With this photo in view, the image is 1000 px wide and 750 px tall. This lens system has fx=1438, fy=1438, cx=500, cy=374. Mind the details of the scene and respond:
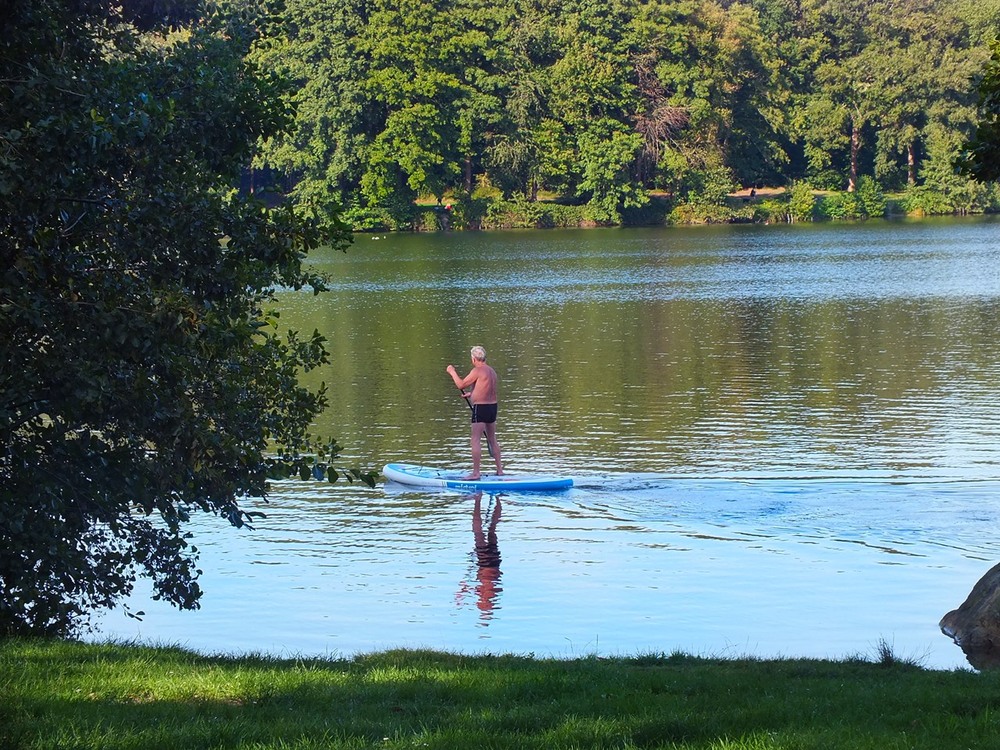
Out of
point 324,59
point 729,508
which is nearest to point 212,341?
point 729,508

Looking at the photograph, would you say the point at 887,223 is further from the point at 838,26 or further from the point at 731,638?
the point at 731,638

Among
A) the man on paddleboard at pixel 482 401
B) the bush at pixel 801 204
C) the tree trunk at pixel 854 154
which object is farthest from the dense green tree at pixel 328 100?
the man on paddleboard at pixel 482 401

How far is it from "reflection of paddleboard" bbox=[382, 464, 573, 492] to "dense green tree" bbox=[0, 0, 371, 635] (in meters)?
7.74

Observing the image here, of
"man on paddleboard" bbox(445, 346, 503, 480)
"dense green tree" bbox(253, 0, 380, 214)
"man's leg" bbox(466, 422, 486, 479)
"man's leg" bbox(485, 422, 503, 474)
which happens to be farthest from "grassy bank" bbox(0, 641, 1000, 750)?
"dense green tree" bbox(253, 0, 380, 214)

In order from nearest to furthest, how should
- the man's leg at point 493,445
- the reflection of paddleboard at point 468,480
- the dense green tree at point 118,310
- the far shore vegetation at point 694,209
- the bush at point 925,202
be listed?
the dense green tree at point 118,310, the reflection of paddleboard at point 468,480, the man's leg at point 493,445, the far shore vegetation at point 694,209, the bush at point 925,202

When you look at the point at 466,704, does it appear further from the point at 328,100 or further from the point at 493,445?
the point at 328,100

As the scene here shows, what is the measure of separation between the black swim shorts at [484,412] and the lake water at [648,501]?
1.23 metres

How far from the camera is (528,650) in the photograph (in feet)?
41.3

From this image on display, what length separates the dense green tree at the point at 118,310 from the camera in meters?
9.45

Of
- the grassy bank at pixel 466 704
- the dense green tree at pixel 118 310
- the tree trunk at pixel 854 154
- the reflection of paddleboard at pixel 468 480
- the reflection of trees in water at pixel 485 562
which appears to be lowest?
the reflection of trees in water at pixel 485 562

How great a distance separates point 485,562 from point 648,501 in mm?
3460

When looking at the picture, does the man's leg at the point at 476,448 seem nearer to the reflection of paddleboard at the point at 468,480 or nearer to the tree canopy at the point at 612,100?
the reflection of paddleboard at the point at 468,480

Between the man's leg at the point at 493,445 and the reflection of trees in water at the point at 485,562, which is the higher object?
the man's leg at the point at 493,445

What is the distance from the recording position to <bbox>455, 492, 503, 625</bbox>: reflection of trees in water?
14.4m
